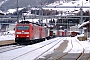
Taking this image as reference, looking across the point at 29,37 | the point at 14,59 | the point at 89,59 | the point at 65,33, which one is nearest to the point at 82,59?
the point at 89,59

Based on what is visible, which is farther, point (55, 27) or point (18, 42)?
point (55, 27)

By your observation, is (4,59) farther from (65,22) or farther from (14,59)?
(65,22)

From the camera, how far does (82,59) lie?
21484 millimetres

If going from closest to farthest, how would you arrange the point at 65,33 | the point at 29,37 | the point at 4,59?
the point at 4,59, the point at 29,37, the point at 65,33

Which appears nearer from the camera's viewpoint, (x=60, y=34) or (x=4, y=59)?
(x=4, y=59)

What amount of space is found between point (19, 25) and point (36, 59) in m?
23.7

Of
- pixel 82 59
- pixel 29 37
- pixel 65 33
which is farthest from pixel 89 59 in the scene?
pixel 65 33

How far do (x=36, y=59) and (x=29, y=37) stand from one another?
72.9 ft

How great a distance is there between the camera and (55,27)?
151 metres

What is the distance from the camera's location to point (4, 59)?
67.5 feet

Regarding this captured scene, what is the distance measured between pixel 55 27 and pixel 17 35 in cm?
10710

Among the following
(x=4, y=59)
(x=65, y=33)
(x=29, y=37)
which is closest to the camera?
(x=4, y=59)

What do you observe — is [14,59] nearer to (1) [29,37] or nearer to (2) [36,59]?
(2) [36,59]

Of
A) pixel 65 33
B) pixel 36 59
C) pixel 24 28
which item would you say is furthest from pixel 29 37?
pixel 65 33
